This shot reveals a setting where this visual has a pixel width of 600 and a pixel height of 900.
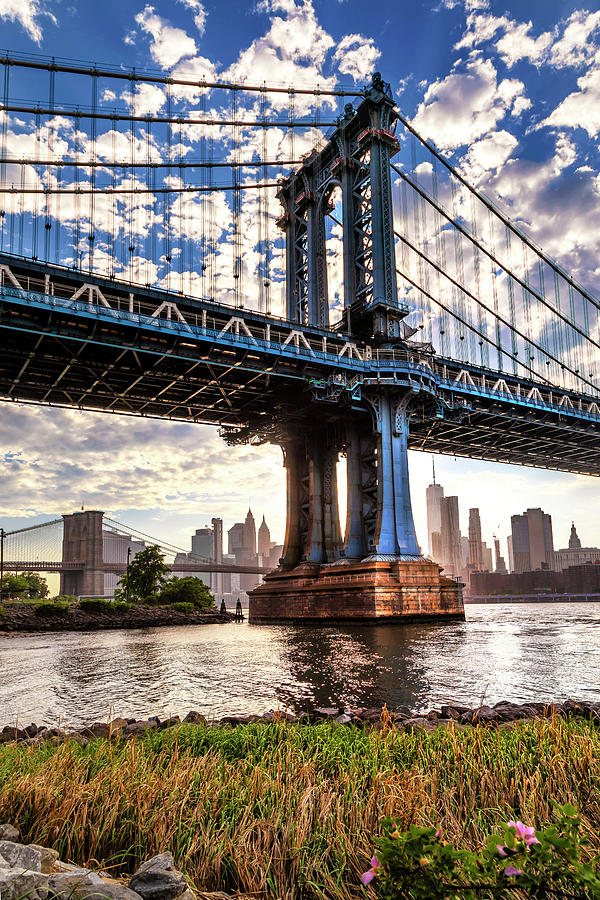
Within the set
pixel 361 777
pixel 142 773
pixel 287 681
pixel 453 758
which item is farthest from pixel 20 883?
pixel 287 681

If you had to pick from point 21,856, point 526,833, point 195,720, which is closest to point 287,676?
point 195,720

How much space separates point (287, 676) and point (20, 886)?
663 inches

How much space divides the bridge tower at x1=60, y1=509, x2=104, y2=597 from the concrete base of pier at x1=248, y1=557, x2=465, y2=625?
3059 inches

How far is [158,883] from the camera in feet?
13.5

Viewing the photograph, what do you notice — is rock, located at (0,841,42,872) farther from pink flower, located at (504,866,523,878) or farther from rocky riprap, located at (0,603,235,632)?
rocky riprap, located at (0,603,235,632)

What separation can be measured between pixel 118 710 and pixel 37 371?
41675 mm

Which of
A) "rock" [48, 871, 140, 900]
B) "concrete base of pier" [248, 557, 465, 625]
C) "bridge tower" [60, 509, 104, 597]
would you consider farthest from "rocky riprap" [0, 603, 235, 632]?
"bridge tower" [60, 509, 104, 597]

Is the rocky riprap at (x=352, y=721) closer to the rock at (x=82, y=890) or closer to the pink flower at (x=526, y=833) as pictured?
the rock at (x=82, y=890)

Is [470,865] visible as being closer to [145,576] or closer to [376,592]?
[376,592]

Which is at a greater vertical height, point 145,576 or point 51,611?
point 145,576

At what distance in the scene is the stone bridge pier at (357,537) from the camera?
46750 millimetres

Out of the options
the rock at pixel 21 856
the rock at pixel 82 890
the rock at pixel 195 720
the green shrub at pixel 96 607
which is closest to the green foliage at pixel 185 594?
the green shrub at pixel 96 607

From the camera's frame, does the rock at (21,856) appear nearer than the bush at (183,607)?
Yes

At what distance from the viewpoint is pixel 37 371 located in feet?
167
